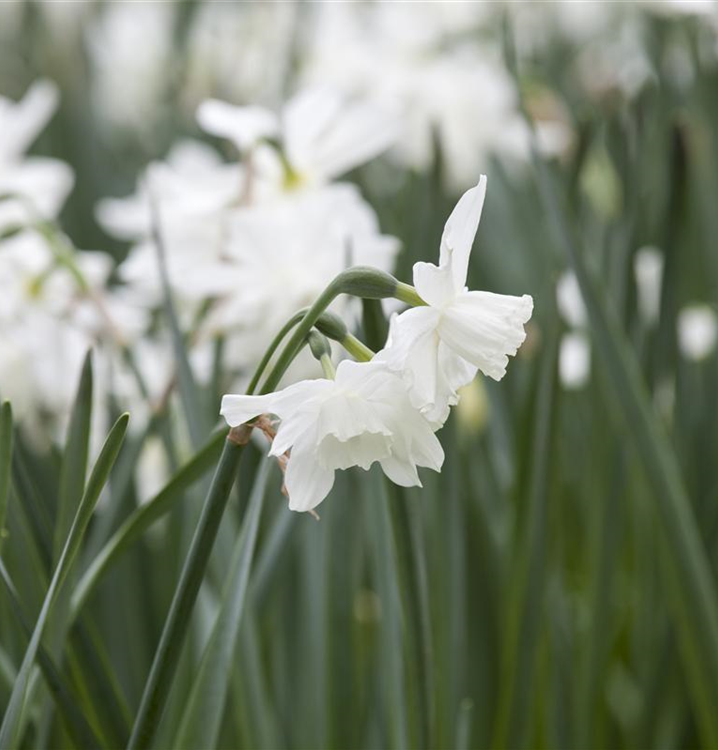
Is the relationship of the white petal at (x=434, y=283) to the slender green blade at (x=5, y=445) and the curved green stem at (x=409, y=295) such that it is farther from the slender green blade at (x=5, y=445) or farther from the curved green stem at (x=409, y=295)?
the slender green blade at (x=5, y=445)

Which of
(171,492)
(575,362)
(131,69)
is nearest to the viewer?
(171,492)

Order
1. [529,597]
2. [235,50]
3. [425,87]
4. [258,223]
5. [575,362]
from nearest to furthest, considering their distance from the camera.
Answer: [529,597], [258,223], [575,362], [425,87], [235,50]

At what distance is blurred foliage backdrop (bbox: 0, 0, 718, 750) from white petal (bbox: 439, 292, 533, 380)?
0.46 feet

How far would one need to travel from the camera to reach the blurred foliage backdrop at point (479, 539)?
57 centimetres

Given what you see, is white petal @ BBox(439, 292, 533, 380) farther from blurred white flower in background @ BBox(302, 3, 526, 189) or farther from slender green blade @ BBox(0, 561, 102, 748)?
blurred white flower in background @ BBox(302, 3, 526, 189)

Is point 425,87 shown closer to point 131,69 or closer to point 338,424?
point 338,424

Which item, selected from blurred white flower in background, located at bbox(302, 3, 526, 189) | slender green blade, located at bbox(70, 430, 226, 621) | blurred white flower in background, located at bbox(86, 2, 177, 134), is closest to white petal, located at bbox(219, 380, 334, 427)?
slender green blade, located at bbox(70, 430, 226, 621)

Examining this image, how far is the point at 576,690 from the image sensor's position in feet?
3.00

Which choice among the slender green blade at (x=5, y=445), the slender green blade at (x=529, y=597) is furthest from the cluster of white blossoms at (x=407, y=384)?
the slender green blade at (x=529, y=597)

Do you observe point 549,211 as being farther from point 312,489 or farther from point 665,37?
point 665,37

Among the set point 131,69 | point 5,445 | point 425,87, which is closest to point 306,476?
point 5,445

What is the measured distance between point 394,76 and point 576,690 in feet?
3.42

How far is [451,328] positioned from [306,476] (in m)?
0.08

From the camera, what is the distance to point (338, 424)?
1.36ft
